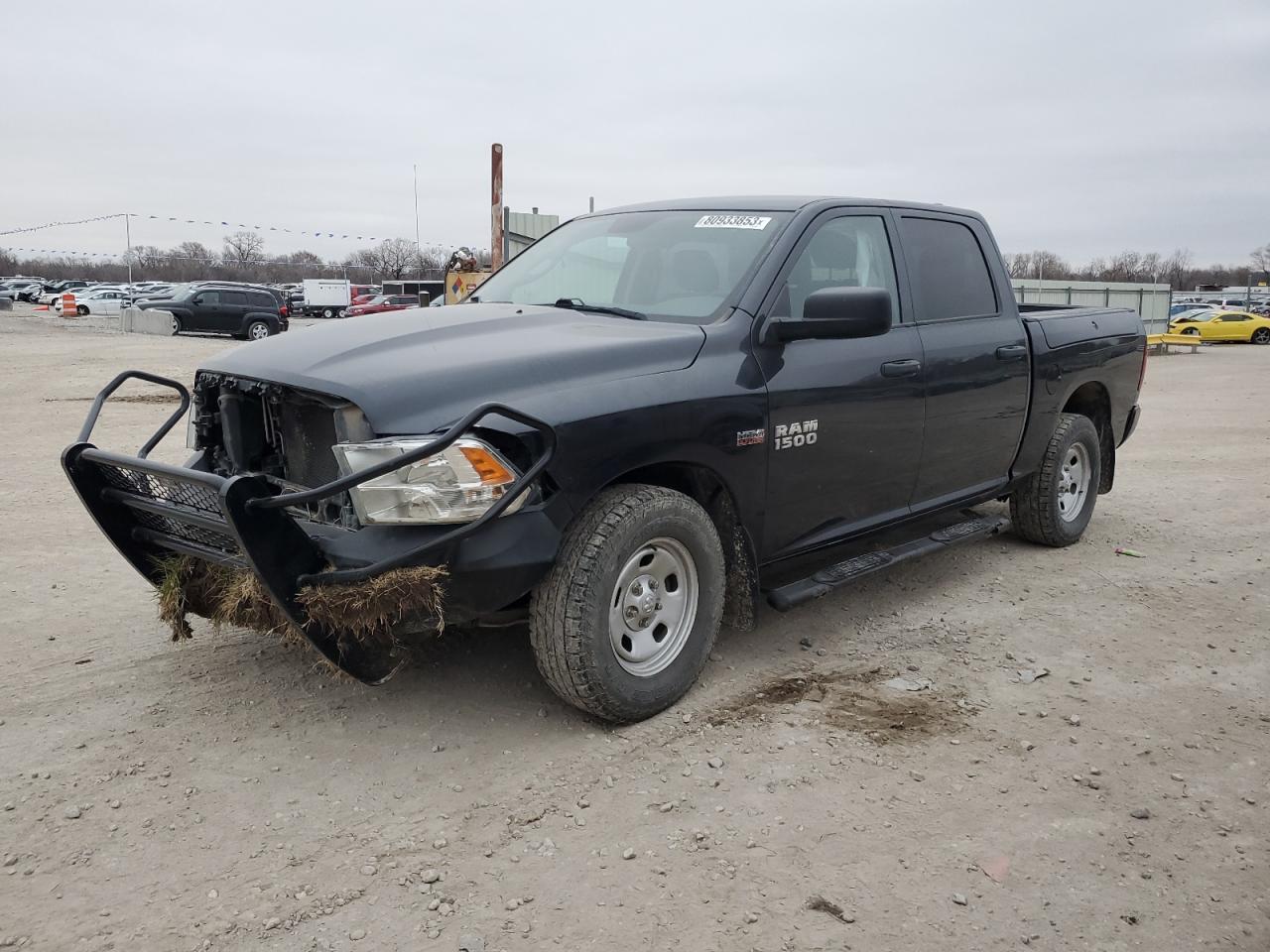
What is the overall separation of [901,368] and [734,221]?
1.00 m

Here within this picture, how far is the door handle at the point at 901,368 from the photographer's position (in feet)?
15.1

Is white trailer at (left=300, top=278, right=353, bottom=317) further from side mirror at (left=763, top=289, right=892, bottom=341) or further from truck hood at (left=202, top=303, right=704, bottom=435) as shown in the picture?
side mirror at (left=763, top=289, right=892, bottom=341)

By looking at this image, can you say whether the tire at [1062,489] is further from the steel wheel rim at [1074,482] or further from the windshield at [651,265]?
the windshield at [651,265]

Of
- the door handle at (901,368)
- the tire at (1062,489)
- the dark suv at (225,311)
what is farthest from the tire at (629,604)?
the dark suv at (225,311)

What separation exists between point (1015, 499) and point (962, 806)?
11.2ft

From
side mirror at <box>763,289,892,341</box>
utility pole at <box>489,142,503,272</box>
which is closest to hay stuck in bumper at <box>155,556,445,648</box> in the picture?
side mirror at <box>763,289,892,341</box>

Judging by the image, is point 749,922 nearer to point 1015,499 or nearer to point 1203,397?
point 1015,499

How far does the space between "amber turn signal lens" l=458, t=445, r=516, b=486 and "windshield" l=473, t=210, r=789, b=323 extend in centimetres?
126

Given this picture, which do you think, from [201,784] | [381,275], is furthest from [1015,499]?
[381,275]

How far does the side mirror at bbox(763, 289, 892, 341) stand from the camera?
3.94m

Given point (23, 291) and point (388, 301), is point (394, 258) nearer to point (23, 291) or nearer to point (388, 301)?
point (23, 291)

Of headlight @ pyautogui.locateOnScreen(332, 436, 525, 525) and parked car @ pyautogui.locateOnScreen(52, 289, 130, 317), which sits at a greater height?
parked car @ pyautogui.locateOnScreen(52, 289, 130, 317)

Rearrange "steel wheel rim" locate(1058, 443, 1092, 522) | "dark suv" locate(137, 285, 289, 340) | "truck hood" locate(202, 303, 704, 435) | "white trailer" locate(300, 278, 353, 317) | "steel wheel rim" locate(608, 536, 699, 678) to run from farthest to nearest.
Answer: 1. "white trailer" locate(300, 278, 353, 317)
2. "dark suv" locate(137, 285, 289, 340)
3. "steel wheel rim" locate(1058, 443, 1092, 522)
4. "steel wheel rim" locate(608, 536, 699, 678)
5. "truck hood" locate(202, 303, 704, 435)

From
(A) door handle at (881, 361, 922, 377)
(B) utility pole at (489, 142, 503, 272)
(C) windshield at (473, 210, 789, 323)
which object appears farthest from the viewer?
(B) utility pole at (489, 142, 503, 272)
